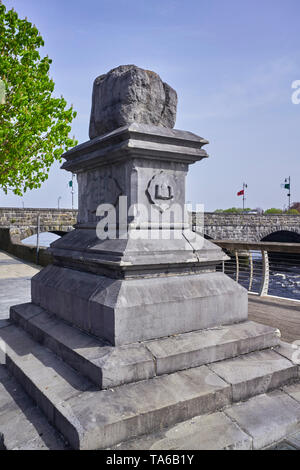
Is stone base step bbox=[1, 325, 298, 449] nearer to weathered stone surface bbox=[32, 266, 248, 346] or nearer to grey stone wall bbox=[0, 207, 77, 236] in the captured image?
weathered stone surface bbox=[32, 266, 248, 346]

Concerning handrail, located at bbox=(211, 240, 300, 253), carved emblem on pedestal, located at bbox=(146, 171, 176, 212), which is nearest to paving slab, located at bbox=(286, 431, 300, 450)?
carved emblem on pedestal, located at bbox=(146, 171, 176, 212)

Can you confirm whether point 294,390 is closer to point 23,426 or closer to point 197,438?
point 197,438

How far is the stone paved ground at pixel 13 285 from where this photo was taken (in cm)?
599

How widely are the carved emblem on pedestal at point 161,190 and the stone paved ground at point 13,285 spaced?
82.1 inches

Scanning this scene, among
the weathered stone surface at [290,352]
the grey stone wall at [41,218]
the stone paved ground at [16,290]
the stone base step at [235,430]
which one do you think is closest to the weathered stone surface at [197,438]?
the stone base step at [235,430]

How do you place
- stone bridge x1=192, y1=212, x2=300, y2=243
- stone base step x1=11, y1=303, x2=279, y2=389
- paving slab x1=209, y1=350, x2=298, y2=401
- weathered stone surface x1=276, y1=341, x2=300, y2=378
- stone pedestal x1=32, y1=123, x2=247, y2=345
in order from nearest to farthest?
1. stone base step x1=11, y1=303, x2=279, y2=389
2. paving slab x1=209, y1=350, x2=298, y2=401
3. stone pedestal x1=32, y1=123, x2=247, y2=345
4. weathered stone surface x1=276, y1=341, x2=300, y2=378
5. stone bridge x1=192, y1=212, x2=300, y2=243

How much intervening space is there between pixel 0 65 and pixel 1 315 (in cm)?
940

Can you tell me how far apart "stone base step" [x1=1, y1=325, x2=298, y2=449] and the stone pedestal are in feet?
1.15

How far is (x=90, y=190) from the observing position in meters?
3.47

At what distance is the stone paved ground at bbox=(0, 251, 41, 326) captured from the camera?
5.99 meters

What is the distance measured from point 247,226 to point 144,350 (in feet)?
115

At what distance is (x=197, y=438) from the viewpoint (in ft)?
6.17
